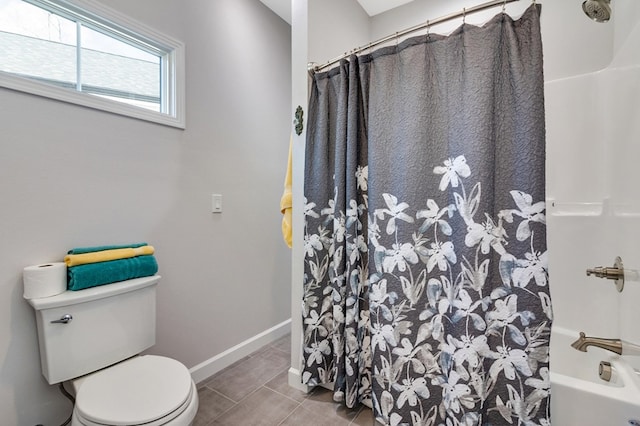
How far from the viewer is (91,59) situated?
1.44 metres

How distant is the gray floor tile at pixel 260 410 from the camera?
1.50 meters

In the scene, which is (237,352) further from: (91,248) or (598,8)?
(598,8)

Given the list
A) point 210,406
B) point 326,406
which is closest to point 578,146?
point 326,406

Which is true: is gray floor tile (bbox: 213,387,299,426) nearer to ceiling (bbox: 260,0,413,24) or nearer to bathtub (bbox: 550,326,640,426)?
bathtub (bbox: 550,326,640,426)

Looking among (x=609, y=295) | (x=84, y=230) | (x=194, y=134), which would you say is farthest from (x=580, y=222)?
(x=84, y=230)

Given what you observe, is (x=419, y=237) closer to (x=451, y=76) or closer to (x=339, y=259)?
(x=339, y=259)

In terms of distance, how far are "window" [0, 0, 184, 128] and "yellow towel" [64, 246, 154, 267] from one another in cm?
71

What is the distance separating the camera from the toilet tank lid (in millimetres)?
1123

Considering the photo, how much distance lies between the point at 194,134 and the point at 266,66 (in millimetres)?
932

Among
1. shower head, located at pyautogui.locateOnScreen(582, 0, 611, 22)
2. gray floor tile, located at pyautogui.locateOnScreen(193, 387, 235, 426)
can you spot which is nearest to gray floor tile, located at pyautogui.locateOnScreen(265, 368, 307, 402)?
gray floor tile, located at pyautogui.locateOnScreen(193, 387, 235, 426)

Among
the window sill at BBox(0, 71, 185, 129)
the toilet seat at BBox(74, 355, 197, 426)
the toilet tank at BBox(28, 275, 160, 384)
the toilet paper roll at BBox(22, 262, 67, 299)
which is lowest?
the toilet seat at BBox(74, 355, 197, 426)

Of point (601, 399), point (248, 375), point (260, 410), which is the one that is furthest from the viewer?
point (248, 375)

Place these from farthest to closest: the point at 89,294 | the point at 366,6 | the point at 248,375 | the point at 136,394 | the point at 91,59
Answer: the point at 366,6
the point at 248,375
the point at 91,59
the point at 89,294
the point at 136,394

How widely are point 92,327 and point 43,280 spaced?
275 millimetres
